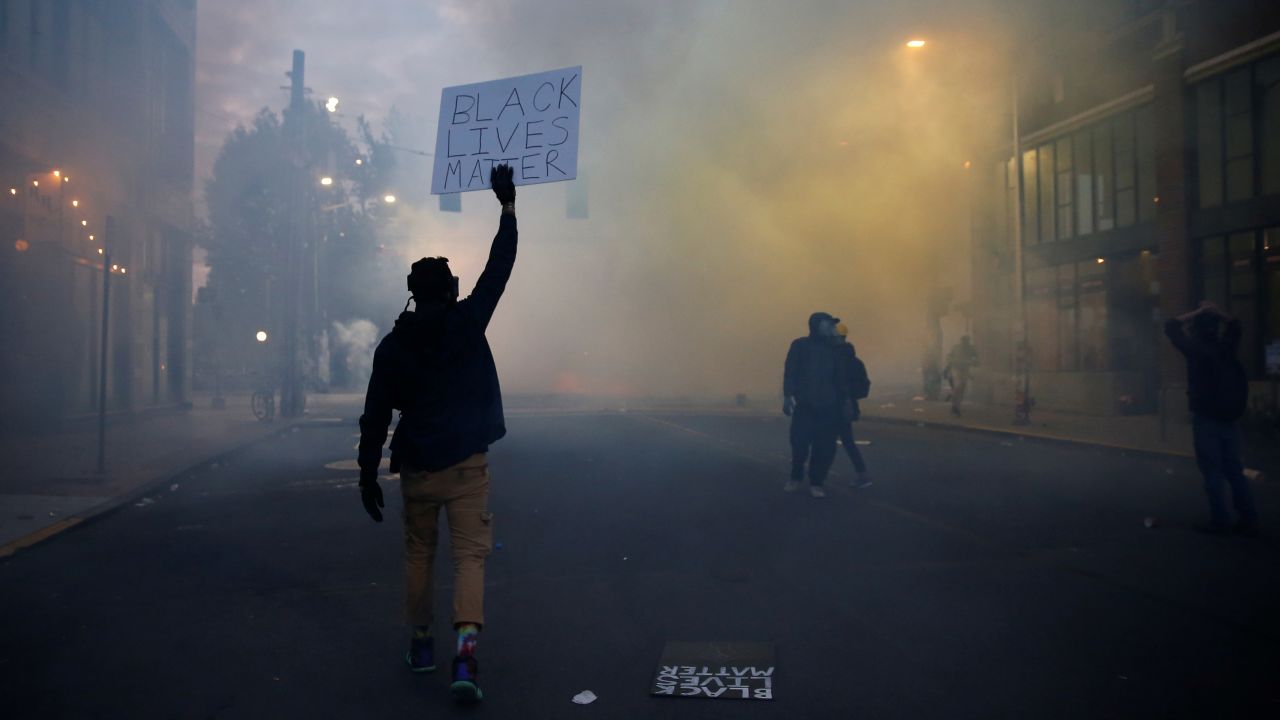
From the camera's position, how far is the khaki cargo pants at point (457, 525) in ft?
11.7

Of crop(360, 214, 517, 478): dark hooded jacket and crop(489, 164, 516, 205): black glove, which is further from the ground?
crop(489, 164, 516, 205): black glove

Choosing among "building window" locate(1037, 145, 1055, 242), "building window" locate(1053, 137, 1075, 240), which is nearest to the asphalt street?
"building window" locate(1053, 137, 1075, 240)

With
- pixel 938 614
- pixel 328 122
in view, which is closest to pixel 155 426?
pixel 938 614

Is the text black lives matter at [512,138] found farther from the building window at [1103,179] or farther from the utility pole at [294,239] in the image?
the building window at [1103,179]

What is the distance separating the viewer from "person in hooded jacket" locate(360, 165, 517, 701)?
142 inches

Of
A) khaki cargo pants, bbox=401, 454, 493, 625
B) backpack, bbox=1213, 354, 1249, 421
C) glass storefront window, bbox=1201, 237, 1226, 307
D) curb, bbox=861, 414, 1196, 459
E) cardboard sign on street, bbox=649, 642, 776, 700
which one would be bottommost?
cardboard sign on street, bbox=649, 642, 776, 700

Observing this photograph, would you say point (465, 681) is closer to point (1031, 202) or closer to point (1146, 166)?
point (1146, 166)

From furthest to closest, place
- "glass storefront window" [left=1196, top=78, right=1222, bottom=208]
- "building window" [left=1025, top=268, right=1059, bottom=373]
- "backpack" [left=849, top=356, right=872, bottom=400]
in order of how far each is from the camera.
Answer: "building window" [left=1025, top=268, right=1059, bottom=373]
"glass storefront window" [left=1196, top=78, right=1222, bottom=208]
"backpack" [left=849, top=356, right=872, bottom=400]

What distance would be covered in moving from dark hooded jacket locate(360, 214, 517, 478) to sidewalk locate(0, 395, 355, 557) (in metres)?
4.16

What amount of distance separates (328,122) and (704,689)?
40.9m

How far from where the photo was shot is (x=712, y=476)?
33.2ft

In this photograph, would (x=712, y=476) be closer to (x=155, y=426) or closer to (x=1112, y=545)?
(x=1112, y=545)

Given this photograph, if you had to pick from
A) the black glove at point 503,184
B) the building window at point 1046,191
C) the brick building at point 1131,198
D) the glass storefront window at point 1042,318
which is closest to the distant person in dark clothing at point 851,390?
the black glove at point 503,184

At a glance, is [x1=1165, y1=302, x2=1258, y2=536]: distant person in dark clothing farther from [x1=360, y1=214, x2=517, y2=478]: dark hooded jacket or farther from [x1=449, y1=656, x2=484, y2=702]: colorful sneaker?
[x1=449, y1=656, x2=484, y2=702]: colorful sneaker
